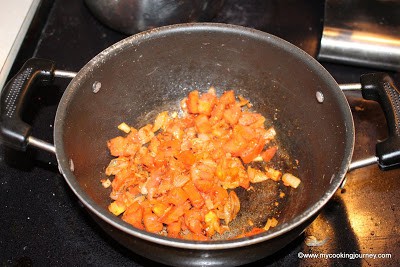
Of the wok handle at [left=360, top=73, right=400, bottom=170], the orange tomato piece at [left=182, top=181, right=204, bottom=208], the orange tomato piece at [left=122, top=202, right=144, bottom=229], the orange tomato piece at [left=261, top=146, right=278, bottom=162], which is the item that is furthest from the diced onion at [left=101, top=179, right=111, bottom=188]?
the wok handle at [left=360, top=73, right=400, bottom=170]

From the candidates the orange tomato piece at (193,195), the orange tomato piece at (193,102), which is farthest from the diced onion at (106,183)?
the orange tomato piece at (193,102)

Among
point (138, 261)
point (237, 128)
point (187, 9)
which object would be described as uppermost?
point (187, 9)

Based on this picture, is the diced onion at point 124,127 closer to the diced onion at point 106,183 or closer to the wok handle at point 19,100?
the diced onion at point 106,183

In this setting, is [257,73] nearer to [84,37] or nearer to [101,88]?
[101,88]

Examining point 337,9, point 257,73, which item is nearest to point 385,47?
point 337,9

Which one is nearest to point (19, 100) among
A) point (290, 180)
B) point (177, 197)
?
point (177, 197)

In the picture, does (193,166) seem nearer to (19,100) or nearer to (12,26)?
(19,100)
